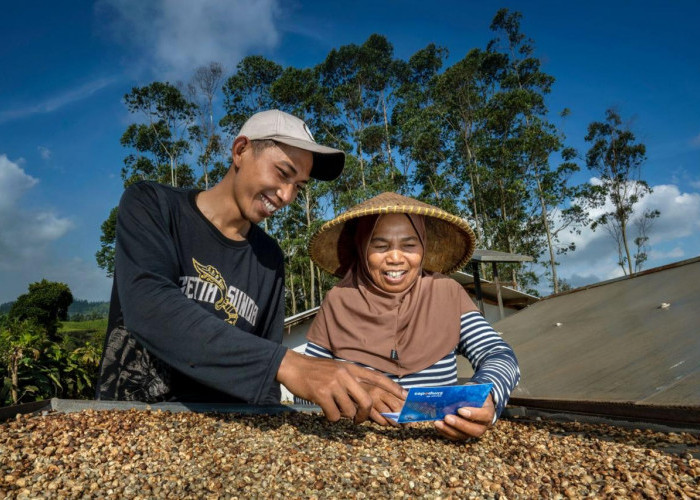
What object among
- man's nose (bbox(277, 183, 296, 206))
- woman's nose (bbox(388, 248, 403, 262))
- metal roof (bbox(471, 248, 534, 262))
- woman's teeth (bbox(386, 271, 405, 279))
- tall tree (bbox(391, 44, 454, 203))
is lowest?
woman's teeth (bbox(386, 271, 405, 279))

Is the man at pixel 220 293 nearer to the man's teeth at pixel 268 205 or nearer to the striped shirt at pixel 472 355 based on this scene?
the man's teeth at pixel 268 205

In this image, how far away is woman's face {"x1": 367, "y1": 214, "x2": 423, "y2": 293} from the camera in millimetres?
1886

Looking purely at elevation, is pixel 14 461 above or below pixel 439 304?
below

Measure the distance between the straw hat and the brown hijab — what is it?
23 centimetres

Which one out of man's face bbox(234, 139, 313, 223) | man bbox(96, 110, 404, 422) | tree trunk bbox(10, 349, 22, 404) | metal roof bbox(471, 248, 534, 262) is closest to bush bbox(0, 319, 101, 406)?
tree trunk bbox(10, 349, 22, 404)

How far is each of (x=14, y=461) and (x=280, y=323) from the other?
4.34 feet

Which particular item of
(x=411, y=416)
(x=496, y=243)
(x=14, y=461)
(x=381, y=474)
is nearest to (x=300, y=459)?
(x=381, y=474)

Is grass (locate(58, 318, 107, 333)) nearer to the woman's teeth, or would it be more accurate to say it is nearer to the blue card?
the woman's teeth

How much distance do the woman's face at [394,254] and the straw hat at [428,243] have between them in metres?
0.15

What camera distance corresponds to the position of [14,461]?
1119 millimetres

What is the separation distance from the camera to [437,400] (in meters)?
1.25

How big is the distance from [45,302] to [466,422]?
2190 cm

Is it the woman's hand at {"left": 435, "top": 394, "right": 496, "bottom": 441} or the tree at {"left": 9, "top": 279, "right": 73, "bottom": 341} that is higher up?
the tree at {"left": 9, "top": 279, "right": 73, "bottom": 341}

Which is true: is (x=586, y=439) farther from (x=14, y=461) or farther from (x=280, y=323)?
(x=14, y=461)
